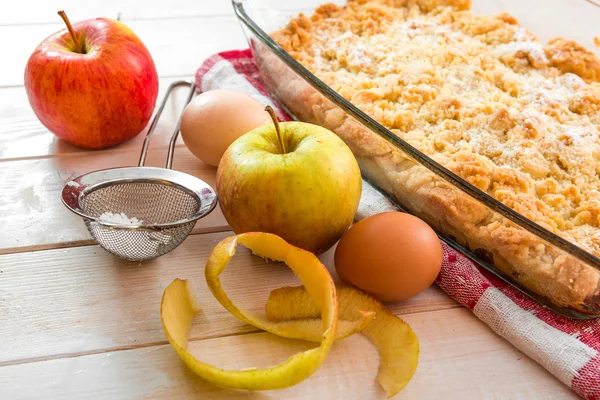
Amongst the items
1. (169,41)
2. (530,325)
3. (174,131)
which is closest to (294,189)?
(530,325)

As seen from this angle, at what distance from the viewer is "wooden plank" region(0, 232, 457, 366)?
3.18ft

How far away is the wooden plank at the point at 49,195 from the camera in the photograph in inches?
Result: 46.0

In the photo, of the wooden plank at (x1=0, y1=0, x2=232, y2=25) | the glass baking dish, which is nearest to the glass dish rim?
the glass baking dish

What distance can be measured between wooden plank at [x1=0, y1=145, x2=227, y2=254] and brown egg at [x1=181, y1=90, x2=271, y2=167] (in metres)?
0.08

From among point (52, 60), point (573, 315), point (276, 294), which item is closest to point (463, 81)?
point (573, 315)

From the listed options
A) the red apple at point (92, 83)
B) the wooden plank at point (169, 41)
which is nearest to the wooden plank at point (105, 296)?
the red apple at point (92, 83)

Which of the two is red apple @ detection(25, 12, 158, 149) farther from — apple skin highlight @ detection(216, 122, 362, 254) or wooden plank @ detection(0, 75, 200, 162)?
apple skin highlight @ detection(216, 122, 362, 254)

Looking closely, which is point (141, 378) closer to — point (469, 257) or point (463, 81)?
point (469, 257)

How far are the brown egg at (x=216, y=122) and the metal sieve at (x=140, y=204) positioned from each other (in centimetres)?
14

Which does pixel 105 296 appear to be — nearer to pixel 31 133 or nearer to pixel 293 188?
pixel 293 188

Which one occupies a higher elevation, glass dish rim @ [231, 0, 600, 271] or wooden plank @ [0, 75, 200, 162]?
glass dish rim @ [231, 0, 600, 271]

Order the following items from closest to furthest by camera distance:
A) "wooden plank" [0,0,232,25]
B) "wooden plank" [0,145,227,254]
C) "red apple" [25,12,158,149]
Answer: "wooden plank" [0,145,227,254]
"red apple" [25,12,158,149]
"wooden plank" [0,0,232,25]

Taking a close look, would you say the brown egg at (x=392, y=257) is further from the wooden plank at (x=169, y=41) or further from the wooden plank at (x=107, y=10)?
the wooden plank at (x=107, y=10)

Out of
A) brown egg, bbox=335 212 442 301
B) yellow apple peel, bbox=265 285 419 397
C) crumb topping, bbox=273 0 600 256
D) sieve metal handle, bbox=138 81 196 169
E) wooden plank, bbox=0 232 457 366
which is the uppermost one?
crumb topping, bbox=273 0 600 256
